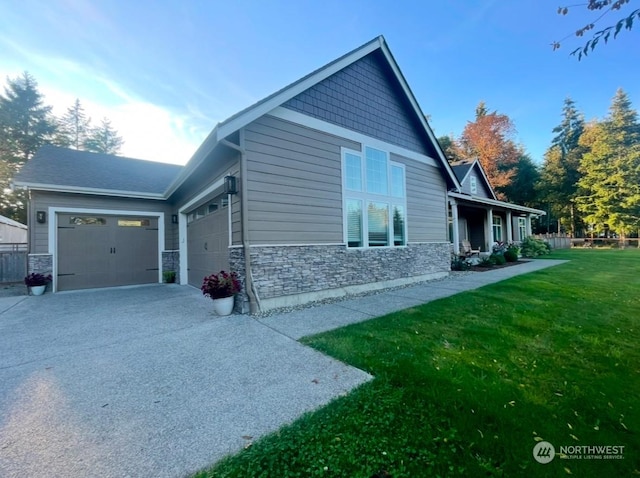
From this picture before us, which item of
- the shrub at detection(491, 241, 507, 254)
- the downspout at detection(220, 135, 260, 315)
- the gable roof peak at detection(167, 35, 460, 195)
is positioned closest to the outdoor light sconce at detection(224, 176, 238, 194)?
the downspout at detection(220, 135, 260, 315)

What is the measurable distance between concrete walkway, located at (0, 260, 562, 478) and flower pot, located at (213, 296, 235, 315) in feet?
0.63

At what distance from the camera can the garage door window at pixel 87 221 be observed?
28.3ft

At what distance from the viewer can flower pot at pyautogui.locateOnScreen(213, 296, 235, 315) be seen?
5.13 metres

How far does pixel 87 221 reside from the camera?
29.0ft

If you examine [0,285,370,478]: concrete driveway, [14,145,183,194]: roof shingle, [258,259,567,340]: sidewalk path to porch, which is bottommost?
[0,285,370,478]: concrete driveway

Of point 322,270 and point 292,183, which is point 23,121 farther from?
point 322,270

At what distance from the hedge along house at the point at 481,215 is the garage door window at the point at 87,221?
14.5 meters

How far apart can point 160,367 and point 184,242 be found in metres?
7.37

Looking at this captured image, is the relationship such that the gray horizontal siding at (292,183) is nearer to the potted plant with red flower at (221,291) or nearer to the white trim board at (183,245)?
the potted plant with red flower at (221,291)

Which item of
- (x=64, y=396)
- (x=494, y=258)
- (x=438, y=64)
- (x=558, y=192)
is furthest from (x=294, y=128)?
(x=558, y=192)

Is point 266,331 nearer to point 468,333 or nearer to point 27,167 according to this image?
point 468,333

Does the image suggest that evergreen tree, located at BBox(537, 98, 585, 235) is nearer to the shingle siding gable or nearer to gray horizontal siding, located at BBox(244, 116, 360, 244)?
the shingle siding gable

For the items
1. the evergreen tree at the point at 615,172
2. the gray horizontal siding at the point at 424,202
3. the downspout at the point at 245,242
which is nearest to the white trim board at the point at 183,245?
the downspout at the point at 245,242

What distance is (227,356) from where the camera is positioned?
3.38 m
